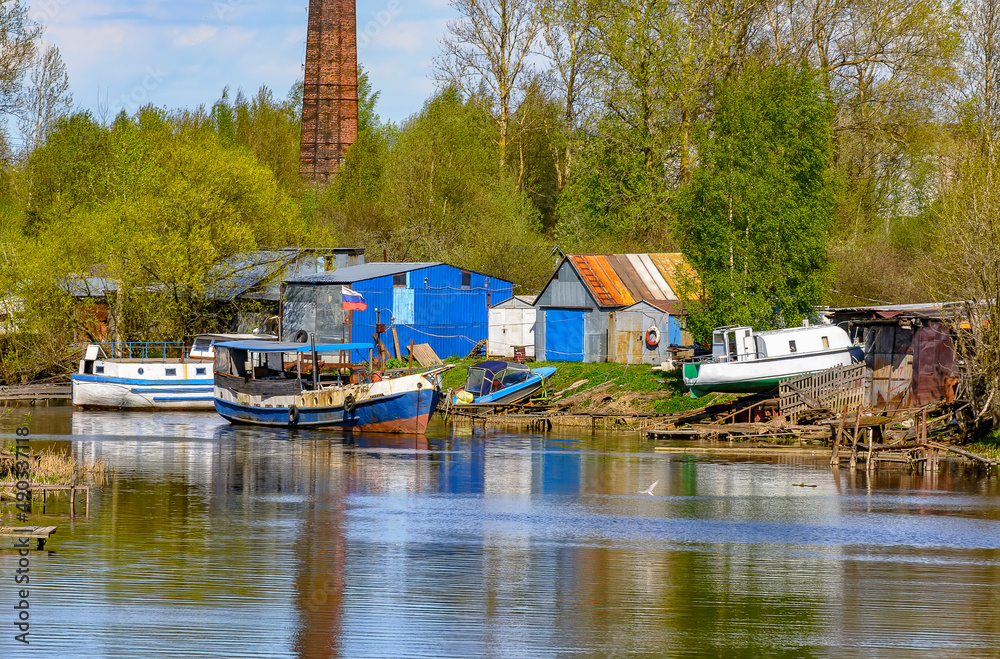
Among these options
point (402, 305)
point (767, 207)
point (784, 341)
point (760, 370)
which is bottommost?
point (760, 370)

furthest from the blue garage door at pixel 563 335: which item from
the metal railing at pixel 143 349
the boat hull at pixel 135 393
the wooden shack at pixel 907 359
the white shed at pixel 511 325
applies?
the metal railing at pixel 143 349

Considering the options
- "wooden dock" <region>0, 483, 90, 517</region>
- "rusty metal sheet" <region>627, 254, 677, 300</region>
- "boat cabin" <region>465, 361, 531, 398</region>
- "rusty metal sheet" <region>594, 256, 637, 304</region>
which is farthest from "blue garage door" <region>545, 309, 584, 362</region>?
"wooden dock" <region>0, 483, 90, 517</region>

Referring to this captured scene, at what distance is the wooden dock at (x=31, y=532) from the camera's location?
18.6 meters

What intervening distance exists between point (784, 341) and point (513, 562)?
2195 cm

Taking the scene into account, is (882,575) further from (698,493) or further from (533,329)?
(533,329)

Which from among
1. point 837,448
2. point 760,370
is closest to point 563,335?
point 760,370

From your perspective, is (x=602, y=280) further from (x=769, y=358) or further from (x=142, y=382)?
(x=142, y=382)

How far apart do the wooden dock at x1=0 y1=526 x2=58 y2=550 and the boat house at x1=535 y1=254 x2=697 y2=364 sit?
2997 centimetres

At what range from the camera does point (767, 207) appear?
43.0 meters

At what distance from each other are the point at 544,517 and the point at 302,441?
15.2 metres

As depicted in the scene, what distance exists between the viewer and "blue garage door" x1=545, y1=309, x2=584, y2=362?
4872 centimetres

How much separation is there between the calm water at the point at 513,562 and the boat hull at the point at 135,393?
47.3 ft

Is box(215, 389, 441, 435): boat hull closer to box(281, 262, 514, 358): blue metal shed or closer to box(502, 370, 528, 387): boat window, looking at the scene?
box(502, 370, 528, 387): boat window

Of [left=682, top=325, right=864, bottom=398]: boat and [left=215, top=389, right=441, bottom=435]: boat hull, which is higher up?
[left=682, top=325, right=864, bottom=398]: boat
